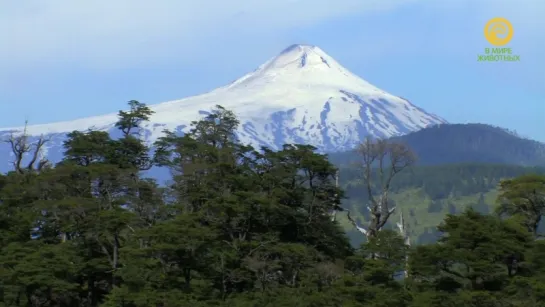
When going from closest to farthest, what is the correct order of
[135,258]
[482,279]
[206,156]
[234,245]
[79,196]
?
1. [482,279]
2. [135,258]
3. [234,245]
4. [79,196]
5. [206,156]

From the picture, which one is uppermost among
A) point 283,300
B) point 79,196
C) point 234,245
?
point 79,196

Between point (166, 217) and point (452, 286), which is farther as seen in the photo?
point (166, 217)

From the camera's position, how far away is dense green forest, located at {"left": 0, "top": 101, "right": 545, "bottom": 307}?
3897 centimetres

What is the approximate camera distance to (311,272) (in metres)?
43.7

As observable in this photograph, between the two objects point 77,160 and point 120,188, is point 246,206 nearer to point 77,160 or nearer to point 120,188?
point 120,188

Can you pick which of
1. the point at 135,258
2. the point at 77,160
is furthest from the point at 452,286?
the point at 77,160

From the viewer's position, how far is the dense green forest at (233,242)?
39.0 m

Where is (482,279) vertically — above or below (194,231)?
below

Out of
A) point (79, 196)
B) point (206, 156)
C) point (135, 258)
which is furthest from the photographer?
point (206, 156)

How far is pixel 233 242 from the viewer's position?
150 feet

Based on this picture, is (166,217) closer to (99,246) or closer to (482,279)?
(99,246)

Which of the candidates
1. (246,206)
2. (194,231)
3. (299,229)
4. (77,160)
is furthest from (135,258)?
(77,160)

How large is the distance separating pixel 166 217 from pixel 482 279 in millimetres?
20488

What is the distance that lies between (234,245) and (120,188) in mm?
8758
